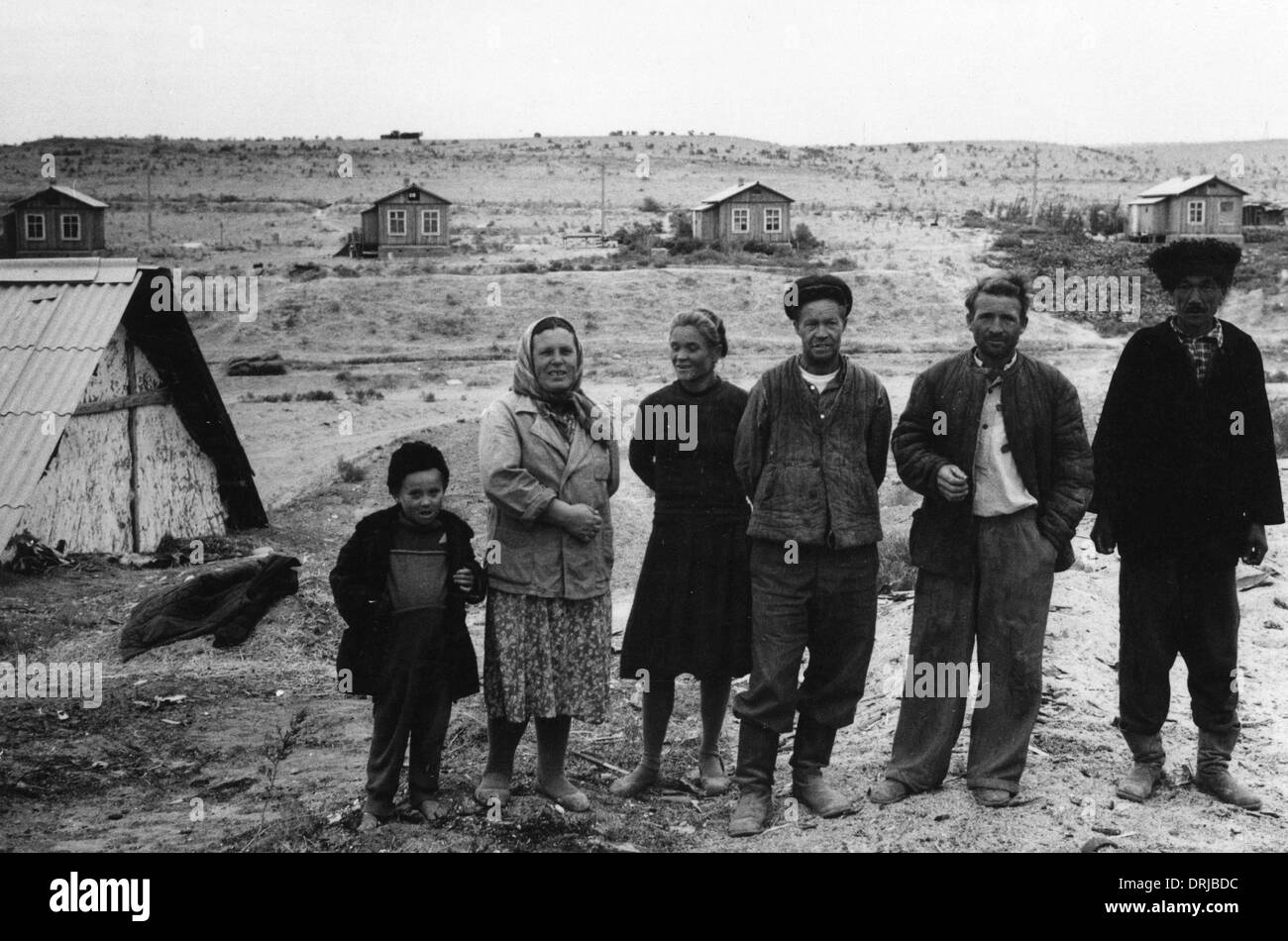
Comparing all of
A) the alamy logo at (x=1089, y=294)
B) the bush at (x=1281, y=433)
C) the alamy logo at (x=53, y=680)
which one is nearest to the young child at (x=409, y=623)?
the alamy logo at (x=53, y=680)

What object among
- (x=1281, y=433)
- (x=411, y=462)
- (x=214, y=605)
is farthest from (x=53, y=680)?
(x=1281, y=433)

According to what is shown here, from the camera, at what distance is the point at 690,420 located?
16.0 ft

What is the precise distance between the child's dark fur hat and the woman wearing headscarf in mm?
187

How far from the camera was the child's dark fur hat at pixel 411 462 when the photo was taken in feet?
15.0

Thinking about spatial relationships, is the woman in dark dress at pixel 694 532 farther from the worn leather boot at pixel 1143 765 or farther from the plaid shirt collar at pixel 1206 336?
the plaid shirt collar at pixel 1206 336

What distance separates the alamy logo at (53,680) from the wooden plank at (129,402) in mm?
2725

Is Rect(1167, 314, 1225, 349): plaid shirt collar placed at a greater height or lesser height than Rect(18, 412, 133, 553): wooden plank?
greater

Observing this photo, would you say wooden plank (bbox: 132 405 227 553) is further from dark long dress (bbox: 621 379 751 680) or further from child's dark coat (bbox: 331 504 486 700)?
dark long dress (bbox: 621 379 751 680)

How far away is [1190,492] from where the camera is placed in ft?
15.0

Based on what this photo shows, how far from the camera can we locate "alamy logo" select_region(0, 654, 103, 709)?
7281 millimetres

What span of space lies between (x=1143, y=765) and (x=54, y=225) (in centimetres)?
4249

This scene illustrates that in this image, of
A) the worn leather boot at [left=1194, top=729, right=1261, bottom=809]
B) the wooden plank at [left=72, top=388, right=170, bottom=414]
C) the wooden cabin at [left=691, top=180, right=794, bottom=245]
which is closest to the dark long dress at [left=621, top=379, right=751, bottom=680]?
the worn leather boot at [left=1194, top=729, right=1261, bottom=809]

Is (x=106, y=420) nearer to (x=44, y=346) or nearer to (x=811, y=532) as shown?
(x=44, y=346)
